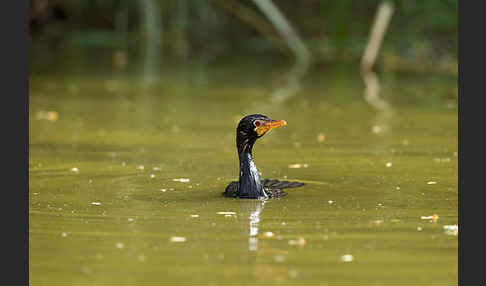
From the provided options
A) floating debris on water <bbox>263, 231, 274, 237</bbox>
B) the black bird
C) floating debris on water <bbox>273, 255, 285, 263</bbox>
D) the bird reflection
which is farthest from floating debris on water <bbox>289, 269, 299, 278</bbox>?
the black bird

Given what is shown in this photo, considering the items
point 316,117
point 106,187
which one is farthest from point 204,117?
point 106,187

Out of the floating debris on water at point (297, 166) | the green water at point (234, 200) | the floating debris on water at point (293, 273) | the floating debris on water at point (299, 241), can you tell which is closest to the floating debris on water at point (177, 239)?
the green water at point (234, 200)

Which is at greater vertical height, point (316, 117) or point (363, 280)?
point (316, 117)

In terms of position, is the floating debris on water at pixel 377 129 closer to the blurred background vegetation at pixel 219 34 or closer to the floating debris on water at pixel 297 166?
the floating debris on water at pixel 297 166

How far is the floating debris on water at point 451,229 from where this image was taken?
6.79m

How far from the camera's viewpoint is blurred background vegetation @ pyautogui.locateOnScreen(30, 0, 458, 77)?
2205cm

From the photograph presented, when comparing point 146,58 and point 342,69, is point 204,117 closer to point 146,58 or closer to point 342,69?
point 342,69

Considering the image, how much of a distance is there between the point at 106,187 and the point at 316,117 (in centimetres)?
519

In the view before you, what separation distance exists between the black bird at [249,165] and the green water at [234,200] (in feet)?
0.53

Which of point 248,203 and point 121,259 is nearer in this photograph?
point 121,259

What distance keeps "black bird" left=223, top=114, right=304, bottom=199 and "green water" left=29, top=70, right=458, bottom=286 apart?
16 cm

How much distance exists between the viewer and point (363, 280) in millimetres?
5656

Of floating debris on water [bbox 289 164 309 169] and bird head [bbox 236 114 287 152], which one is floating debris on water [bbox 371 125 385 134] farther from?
Answer: bird head [bbox 236 114 287 152]

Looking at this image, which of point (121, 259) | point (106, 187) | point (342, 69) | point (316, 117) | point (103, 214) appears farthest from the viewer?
point (342, 69)
